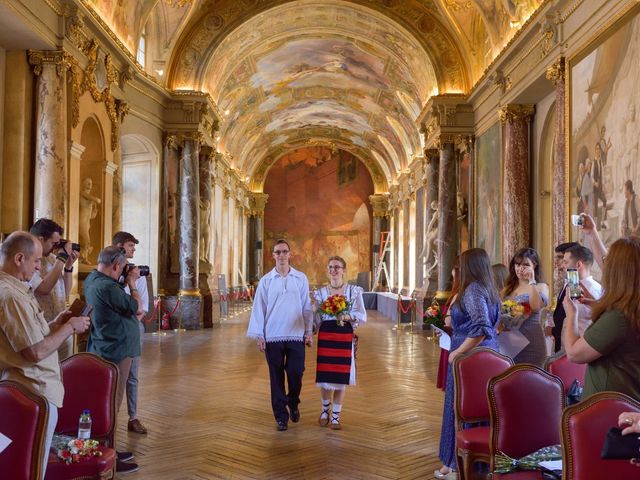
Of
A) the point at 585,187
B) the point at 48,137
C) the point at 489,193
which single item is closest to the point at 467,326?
the point at 585,187

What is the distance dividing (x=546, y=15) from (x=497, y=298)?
7.69 m

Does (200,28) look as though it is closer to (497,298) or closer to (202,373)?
(202,373)

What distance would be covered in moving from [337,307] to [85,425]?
120 inches

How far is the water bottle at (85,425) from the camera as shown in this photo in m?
3.87

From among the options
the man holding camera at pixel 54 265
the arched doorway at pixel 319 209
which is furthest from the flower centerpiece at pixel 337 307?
the arched doorway at pixel 319 209

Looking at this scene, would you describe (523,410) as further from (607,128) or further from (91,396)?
(607,128)

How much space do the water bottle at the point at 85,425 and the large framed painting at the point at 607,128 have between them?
263 inches

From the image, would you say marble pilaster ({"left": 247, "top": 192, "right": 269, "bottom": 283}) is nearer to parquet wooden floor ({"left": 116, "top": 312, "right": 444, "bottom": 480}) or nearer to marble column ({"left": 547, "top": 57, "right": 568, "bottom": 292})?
parquet wooden floor ({"left": 116, "top": 312, "right": 444, "bottom": 480})

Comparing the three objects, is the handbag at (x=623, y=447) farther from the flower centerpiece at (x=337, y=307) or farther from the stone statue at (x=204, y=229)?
the stone statue at (x=204, y=229)

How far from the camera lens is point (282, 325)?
21.7 ft

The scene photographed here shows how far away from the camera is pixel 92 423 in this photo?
163 inches

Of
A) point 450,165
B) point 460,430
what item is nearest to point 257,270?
point 450,165

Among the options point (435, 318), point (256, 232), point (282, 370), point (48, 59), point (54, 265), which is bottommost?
point (282, 370)

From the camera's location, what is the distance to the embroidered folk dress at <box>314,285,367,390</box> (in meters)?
6.63
